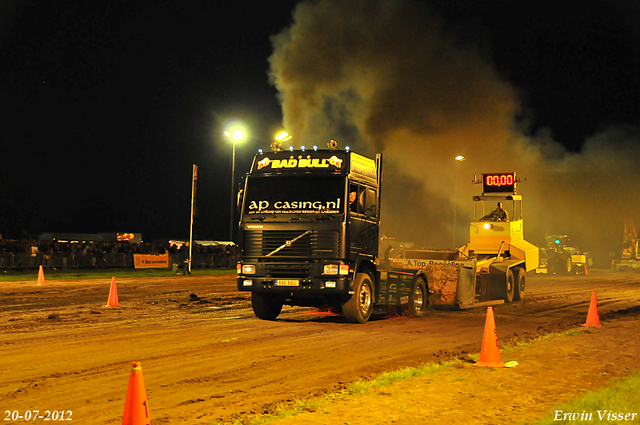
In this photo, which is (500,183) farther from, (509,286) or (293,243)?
(293,243)

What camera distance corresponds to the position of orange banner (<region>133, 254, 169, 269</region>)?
3712 centimetres

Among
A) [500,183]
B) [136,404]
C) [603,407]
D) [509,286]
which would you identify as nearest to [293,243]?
[603,407]

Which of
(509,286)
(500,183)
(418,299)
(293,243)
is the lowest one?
(418,299)

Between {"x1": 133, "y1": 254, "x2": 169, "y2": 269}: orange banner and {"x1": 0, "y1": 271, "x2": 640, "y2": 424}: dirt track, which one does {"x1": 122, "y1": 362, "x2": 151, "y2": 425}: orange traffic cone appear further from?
{"x1": 133, "y1": 254, "x2": 169, "y2": 269}: orange banner

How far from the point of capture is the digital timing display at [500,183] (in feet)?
80.0

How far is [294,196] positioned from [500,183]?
Answer: 13.2 meters

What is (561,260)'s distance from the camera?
40.9m

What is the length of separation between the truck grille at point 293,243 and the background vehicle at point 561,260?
30174 mm

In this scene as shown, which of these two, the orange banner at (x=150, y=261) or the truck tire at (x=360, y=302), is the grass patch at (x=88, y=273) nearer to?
the orange banner at (x=150, y=261)

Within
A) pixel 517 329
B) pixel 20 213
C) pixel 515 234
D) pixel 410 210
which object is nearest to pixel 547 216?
pixel 410 210

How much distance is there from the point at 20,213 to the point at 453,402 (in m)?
83.1

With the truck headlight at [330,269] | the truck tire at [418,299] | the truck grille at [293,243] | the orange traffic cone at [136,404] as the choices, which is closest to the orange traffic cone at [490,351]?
the truck headlight at [330,269]

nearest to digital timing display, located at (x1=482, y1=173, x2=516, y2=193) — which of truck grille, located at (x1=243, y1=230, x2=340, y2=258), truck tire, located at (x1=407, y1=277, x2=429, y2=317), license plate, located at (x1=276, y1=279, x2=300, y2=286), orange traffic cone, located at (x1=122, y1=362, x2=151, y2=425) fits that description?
truck tire, located at (x1=407, y1=277, x2=429, y2=317)

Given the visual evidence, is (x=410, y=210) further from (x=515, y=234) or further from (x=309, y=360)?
(x=309, y=360)
